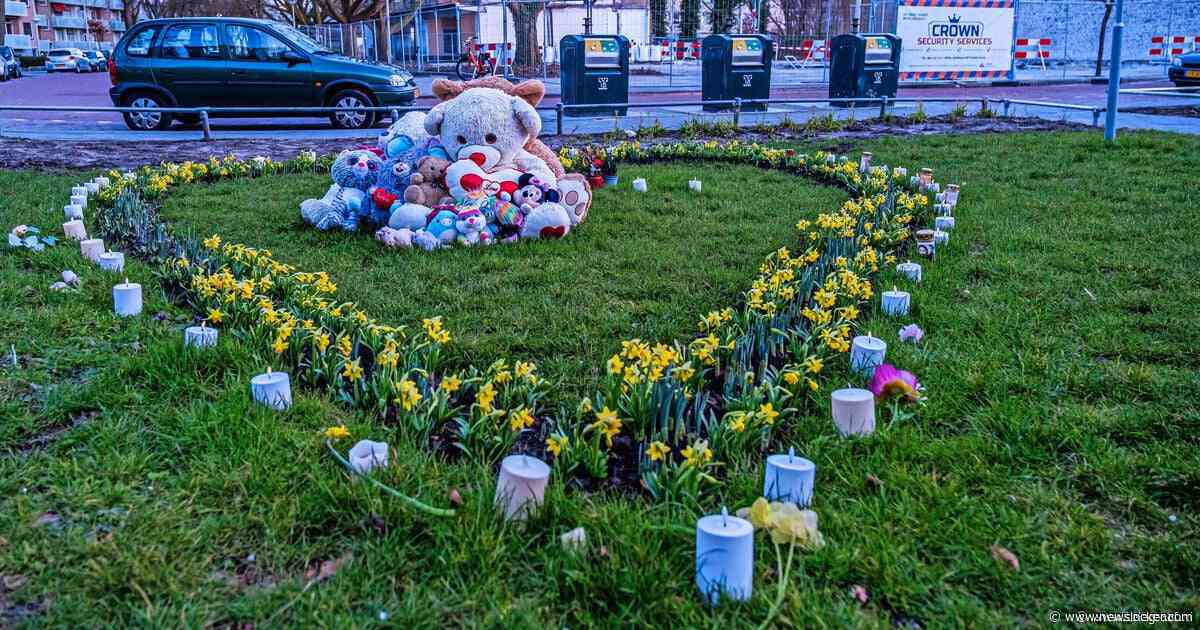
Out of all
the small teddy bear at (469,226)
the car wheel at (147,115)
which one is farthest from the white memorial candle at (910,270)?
the car wheel at (147,115)

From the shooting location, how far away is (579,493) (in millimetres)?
2484

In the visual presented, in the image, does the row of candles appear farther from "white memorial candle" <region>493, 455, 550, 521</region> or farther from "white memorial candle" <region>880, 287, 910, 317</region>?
"white memorial candle" <region>880, 287, 910, 317</region>

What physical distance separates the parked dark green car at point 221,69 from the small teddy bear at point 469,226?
8440 millimetres

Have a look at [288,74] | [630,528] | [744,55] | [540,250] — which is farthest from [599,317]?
[744,55]

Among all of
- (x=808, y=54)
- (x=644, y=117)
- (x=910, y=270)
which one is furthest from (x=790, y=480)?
(x=808, y=54)

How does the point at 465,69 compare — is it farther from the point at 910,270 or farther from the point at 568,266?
the point at 910,270

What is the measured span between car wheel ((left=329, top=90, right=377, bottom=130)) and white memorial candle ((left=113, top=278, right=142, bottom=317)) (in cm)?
1008

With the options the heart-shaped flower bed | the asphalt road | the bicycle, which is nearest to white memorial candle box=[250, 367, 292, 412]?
the heart-shaped flower bed

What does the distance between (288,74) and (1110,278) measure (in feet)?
38.3

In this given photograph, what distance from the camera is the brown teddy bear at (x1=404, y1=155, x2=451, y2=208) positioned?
5.89m

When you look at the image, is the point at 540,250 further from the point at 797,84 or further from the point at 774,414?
the point at 797,84

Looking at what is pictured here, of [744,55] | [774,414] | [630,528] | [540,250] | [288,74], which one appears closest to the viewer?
[630,528]

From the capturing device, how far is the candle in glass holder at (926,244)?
5234mm

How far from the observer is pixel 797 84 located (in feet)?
80.4
